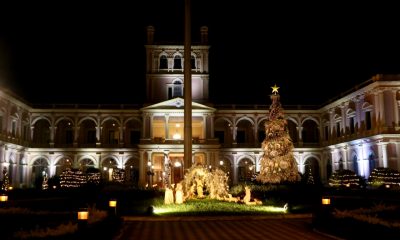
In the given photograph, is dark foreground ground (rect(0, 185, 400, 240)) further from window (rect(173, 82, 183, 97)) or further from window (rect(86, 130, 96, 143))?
window (rect(86, 130, 96, 143))

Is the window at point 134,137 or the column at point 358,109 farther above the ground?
the column at point 358,109

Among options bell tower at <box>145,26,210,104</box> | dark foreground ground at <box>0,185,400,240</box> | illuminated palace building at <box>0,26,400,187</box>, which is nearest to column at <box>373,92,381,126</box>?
illuminated palace building at <box>0,26,400,187</box>

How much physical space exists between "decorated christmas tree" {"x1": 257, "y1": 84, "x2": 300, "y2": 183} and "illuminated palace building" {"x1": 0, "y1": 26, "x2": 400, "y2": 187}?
16.3 m

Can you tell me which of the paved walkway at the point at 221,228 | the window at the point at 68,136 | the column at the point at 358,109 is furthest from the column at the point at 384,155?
the window at the point at 68,136

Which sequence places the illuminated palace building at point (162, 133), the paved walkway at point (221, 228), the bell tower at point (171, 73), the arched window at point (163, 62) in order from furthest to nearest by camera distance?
the arched window at point (163, 62) → the bell tower at point (171, 73) → the illuminated palace building at point (162, 133) → the paved walkway at point (221, 228)

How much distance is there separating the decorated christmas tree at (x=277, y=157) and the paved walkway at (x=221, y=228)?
37.9ft

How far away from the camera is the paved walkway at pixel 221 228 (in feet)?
53.2

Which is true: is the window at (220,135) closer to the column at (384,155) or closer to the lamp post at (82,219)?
the column at (384,155)

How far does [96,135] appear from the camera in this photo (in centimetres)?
5981

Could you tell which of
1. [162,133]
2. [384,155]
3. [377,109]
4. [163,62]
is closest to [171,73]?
[163,62]

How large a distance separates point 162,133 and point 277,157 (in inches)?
1045

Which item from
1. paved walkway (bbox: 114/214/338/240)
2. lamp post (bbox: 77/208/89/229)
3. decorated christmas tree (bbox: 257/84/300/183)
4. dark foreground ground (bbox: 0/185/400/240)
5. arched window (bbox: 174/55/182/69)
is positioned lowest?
paved walkway (bbox: 114/214/338/240)

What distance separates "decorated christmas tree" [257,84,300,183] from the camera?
115 ft

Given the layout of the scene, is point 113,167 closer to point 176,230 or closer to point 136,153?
point 136,153
